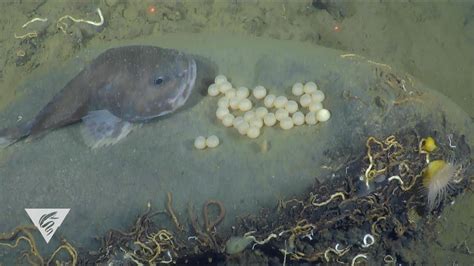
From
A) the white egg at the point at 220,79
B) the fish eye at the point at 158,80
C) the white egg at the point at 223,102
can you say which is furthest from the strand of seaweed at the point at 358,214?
the fish eye at the point at 158,80

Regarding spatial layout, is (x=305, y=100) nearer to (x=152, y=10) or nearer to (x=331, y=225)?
(x=331, y=225)

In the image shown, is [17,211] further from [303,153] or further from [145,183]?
[303,153]

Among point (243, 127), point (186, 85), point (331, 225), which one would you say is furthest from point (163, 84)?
point (331, 225)

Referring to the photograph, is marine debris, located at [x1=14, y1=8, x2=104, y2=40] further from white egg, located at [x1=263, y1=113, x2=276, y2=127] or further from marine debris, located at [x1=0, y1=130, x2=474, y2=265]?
marine debris, located at [x1=0, y1=130, x2=474, y2=265]

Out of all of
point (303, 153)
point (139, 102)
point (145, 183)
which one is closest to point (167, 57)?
point (139, 102)

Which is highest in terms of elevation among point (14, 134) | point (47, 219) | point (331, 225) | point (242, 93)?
point (242, 93)

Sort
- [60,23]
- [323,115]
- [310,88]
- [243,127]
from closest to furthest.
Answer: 1. [323,115]
2. [243,127]
3. [310,88]
4. [60,23]

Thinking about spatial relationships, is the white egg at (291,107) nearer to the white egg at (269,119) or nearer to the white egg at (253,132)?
the white egg at (269,119)
